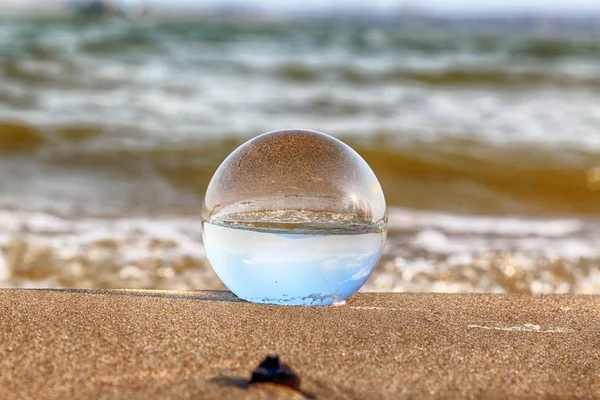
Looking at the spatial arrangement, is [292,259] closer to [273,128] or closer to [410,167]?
[410,167]

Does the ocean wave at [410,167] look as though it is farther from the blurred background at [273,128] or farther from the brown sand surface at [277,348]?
the brown sand surface at [277,348]

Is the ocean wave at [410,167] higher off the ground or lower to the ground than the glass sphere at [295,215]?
lower


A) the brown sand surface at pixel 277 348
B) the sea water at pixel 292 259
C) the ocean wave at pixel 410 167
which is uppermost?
the sea water at pixel 292 259

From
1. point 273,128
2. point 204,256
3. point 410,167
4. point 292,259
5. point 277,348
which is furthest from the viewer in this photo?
point 273,128

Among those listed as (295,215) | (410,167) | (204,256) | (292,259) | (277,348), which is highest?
(295,215)

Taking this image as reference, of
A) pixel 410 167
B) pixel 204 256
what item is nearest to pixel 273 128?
pixel 410 167

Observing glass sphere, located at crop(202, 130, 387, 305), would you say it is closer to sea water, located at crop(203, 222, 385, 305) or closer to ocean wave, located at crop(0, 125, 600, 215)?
sea water, located at crop(203, 222, 385, 305)

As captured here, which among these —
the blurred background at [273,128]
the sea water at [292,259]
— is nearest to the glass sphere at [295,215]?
the sea water at [292,259]

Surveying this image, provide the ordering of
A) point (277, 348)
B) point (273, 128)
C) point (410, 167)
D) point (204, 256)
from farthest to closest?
point (273, 128), point (410, 167), point (204, 256), point (277, 348)
